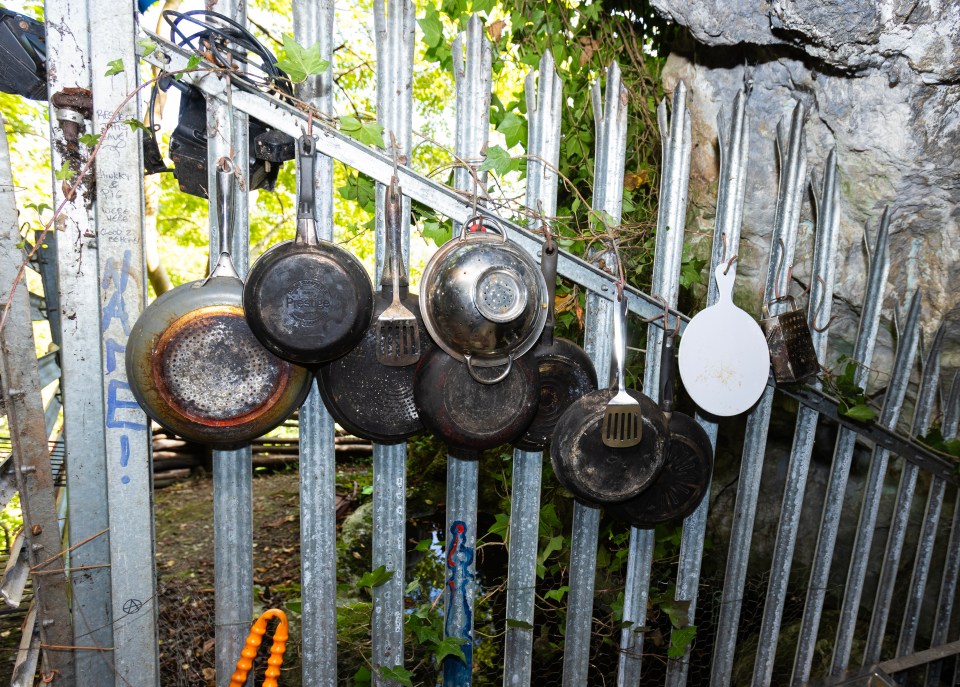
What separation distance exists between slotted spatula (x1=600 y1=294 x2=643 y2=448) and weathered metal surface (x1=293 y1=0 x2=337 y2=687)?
2.64 ft

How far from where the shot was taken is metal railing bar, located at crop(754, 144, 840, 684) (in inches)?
88.9

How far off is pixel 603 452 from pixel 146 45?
1660 mm

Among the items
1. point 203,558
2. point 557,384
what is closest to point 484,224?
point 557,384

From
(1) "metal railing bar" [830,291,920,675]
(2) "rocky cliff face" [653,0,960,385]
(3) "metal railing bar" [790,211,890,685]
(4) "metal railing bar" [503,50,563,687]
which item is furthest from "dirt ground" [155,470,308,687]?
(2) "rocky cliff face" [653,0,960,385]

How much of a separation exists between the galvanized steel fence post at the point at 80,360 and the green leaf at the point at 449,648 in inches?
37.3

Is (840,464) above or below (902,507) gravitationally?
above

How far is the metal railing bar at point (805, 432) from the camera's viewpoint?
2.26 metres

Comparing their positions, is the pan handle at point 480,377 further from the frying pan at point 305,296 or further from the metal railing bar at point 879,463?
the metal railing bar at point 879,463

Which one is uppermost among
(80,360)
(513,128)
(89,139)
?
(513,128)

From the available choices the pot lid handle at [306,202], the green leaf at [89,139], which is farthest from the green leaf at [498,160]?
the green leaf at [89,139]

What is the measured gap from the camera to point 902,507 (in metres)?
2.57

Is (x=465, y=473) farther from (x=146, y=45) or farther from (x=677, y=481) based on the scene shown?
(x=146, y=45)

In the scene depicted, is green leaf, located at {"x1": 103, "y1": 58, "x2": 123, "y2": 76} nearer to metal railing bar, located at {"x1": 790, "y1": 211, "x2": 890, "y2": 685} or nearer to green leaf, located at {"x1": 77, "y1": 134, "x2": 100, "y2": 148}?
green leaf, located at {"x1": 77, "y1": 134, "x2": 100, "y2": 148}

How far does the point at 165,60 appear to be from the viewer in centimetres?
172
